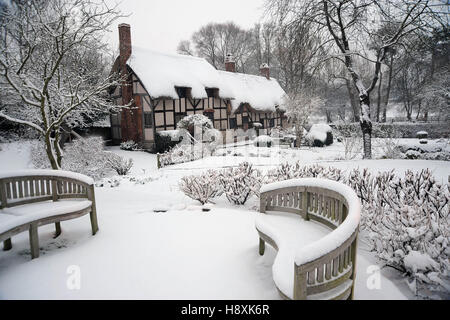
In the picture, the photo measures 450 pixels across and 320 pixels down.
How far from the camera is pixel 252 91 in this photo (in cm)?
2442

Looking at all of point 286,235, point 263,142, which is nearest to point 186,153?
point 263,142

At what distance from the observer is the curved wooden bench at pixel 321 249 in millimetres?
2033

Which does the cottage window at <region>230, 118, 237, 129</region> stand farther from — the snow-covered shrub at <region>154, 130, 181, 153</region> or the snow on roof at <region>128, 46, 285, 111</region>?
the snow-covered shrub at <region>154, 130, 181, 153</region>

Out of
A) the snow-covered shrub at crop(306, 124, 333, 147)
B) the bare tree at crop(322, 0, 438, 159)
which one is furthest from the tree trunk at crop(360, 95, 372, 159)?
the snow-covered shrub at crop(306, 124, 333, 147)

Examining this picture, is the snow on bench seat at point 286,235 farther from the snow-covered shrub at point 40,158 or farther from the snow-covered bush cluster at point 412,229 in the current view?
the snow-covered shrub at point 40,158

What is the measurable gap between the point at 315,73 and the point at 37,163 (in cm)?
1180

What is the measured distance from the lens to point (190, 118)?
15516 mm

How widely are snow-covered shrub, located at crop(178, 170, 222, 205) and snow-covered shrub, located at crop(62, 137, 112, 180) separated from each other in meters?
6.04

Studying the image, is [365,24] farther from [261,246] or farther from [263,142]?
[263,142]

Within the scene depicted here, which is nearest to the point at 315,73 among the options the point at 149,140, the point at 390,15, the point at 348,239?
the point at 390,15

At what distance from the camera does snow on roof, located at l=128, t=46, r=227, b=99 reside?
16.4 meters

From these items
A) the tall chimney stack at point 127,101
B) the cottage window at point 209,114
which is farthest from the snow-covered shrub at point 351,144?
the tall chimney stack at point 127,101

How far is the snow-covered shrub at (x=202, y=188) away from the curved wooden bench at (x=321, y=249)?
219 cm
